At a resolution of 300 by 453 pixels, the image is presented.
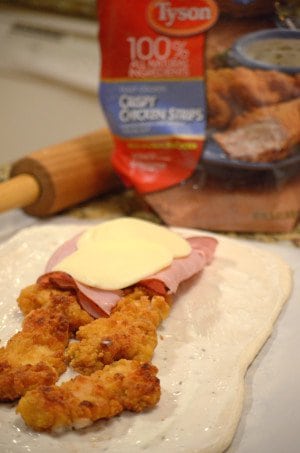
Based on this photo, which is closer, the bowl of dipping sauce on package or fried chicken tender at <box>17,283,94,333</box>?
fried chicken tender at <box>17,283,94,333</box>

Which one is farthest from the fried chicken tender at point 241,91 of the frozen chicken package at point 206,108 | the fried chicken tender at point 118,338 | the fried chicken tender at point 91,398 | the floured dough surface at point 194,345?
the fried chicken tender at point 91,398

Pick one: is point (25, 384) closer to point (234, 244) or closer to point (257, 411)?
point (257, 411)

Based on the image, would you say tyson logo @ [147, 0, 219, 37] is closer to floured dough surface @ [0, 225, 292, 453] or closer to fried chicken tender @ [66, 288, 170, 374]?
floured dough surface @ [0, 225, 292, 453]

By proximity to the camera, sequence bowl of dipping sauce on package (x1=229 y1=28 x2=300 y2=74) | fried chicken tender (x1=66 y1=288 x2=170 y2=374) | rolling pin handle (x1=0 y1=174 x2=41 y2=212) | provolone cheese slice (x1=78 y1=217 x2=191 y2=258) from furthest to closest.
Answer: rolling pin handle (x1=0 y1=174 x2=41 y2=212), bowl of dipping sauce on package (x1=229 y1=28 x2=300 y2=74), provolone cheese slice (x1=78 y1=217 x2=191 y2=258), fried chicken tender (x1=66 y1=288 x2=170 y2=374)

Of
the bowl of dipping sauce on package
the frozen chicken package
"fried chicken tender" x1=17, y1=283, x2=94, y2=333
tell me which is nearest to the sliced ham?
"fried chicken tender" x1=17, y1=283, x2=94, y2=333

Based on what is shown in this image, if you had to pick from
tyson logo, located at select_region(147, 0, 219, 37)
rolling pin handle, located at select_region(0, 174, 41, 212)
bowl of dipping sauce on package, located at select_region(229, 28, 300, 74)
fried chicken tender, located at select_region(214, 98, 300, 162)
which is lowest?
rolling pin handle, located at select_region(0, 174, 41, 212)

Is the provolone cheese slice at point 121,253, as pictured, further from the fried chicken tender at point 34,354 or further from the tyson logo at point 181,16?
the tyson logo at point 181,16

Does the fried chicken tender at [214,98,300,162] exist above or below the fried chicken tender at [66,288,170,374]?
above

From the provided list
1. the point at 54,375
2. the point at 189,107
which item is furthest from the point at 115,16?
the point at 54,375
